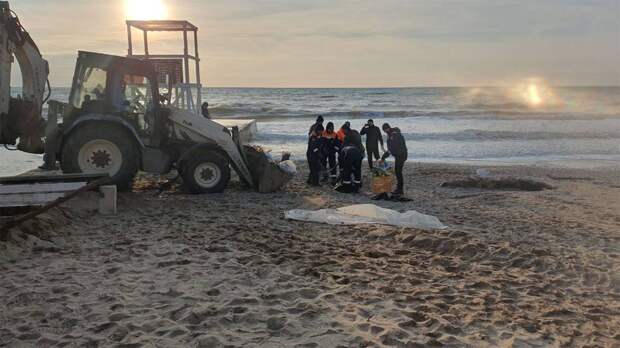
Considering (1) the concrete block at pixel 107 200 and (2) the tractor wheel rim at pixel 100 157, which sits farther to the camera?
(2) the tractor wheel rim at pixel 100 157

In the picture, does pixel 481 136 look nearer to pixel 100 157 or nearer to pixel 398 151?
pixel 398 151

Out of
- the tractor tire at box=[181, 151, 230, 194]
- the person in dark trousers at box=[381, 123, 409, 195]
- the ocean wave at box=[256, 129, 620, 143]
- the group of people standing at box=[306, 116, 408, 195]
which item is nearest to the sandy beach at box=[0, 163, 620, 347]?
the tractor tire at box=[181, 151, 230, 194]

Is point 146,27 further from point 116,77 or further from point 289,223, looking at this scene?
point 289,223

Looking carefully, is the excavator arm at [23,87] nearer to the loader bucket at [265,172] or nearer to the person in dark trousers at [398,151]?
the loader bucket at [265,172]

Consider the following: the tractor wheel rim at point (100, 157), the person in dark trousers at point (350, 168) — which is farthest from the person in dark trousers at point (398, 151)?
the tractor wheel rim at point (100, 157)

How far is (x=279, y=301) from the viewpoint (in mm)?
4352

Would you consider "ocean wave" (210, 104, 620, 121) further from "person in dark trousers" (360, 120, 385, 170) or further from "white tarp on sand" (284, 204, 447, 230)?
"white tarp on sand" (284, 204, 447, 230)

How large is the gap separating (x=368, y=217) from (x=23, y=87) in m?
5.20

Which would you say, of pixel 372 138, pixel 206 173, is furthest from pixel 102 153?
pixel 372 138

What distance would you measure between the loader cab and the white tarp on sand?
10.9 ft

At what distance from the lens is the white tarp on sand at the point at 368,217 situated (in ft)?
23.0

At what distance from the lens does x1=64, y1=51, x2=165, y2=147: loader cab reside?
8.45m

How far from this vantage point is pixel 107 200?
24.1 feet

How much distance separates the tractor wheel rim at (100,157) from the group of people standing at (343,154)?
13.1ft
